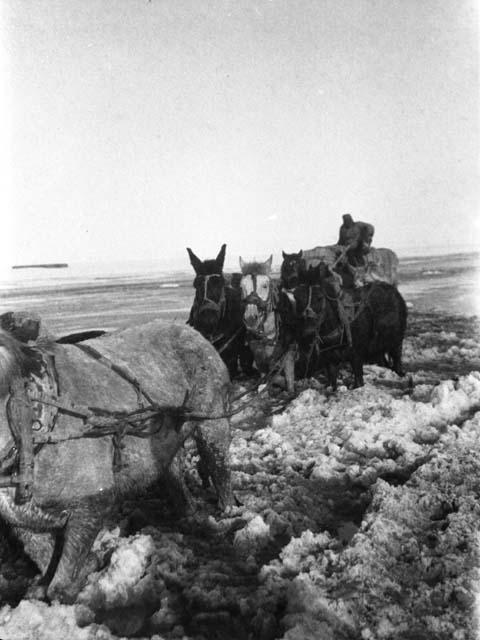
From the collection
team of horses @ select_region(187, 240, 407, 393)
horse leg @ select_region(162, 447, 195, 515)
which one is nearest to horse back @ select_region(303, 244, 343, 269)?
team of horses @ select_region(187, 240, 407, 393)

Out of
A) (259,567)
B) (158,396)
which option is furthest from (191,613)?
(158,396)

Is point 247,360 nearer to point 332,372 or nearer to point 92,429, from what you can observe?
point 332,372

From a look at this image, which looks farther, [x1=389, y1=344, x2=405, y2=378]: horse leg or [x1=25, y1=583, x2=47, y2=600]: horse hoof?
[x1=389, y1=344, x2=405, y2=378]: horse leg

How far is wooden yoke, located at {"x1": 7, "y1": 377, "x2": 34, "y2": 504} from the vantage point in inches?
95.3

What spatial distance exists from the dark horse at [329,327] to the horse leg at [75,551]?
500 centimetres

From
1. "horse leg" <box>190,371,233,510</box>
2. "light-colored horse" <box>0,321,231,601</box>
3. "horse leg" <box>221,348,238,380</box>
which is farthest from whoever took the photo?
"horse leg" <box>221,348,238,380</box>

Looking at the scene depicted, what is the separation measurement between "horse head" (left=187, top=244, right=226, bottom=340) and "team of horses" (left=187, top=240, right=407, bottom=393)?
0.6 inches

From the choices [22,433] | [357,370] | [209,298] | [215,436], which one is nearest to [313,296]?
[357,370]

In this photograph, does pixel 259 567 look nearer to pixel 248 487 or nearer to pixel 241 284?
pixel 248 487

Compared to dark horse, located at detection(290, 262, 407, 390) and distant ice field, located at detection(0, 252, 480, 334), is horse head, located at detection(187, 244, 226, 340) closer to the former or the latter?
dark horse, located at detection(290, 262, 407, 390)

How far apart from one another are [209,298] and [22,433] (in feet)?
17.4

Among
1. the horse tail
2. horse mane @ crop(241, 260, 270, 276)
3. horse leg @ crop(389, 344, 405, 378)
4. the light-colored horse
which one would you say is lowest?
horse leg @ crop(389, 344, 405, 378)

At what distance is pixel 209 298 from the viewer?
7.62 m

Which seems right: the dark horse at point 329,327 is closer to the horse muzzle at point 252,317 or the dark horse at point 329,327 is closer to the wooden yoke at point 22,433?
the horse muzzle at point 252,317
